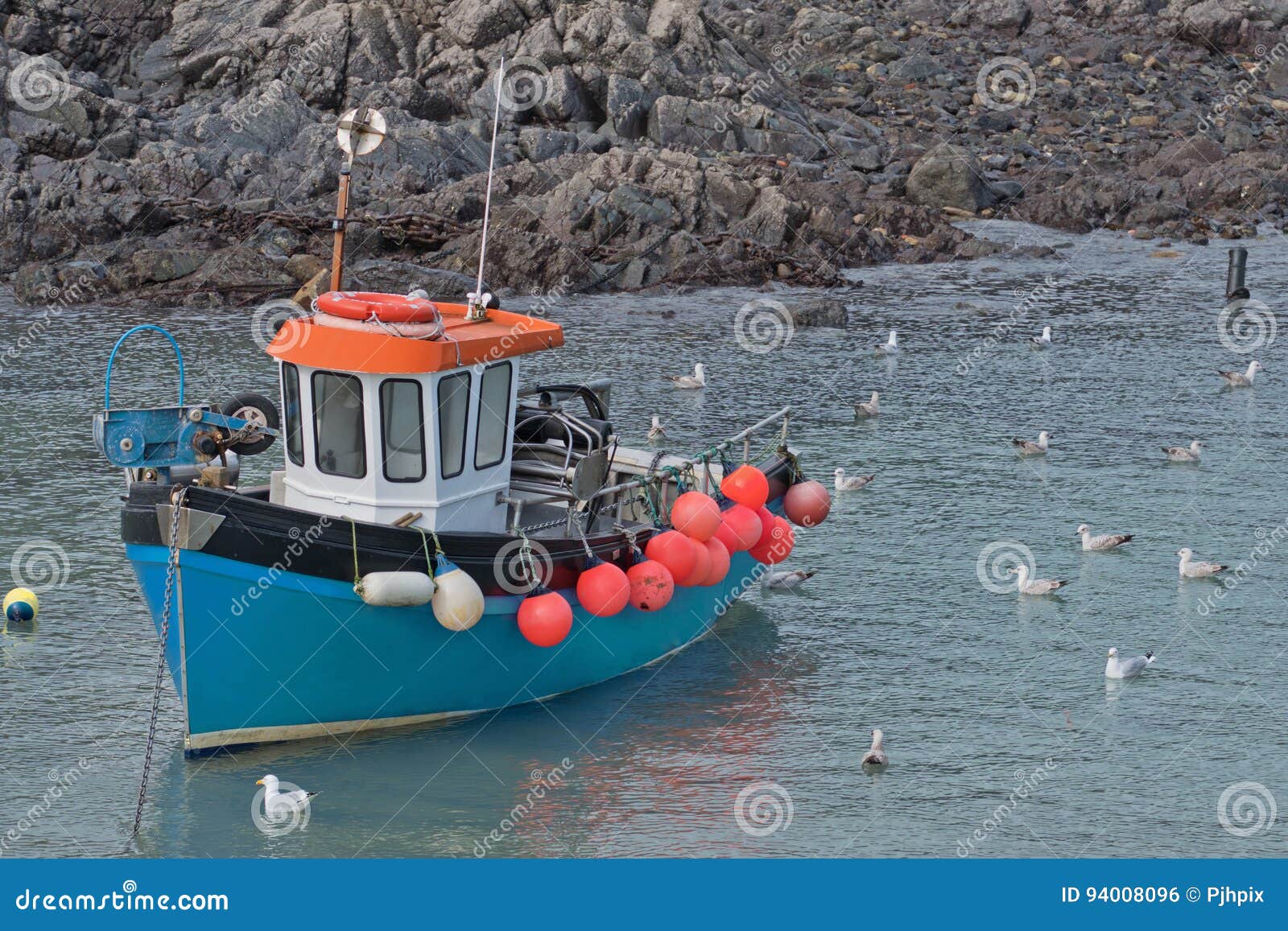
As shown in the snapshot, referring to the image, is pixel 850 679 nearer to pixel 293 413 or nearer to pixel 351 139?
pixel 293 413

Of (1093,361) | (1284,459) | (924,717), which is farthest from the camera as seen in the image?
(1093,361)

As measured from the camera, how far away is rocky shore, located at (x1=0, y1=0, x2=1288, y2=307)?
36.5 meters

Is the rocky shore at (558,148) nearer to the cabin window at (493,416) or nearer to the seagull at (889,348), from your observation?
the seagull at (889,348)

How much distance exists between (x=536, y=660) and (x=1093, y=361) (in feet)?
63.5

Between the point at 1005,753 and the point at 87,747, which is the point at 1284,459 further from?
the point at 87,747

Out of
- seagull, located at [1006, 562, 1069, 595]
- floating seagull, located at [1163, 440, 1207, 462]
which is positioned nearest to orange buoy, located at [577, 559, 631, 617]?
seagull, located at [1006, 562, 1069, 595]

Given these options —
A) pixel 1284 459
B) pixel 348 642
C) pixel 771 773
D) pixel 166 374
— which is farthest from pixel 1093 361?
pixel 348 642

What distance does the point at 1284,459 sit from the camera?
25.0m

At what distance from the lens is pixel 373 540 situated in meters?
13.2

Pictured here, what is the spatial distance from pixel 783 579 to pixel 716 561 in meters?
3.55

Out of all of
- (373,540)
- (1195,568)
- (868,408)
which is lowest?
(1195,568)

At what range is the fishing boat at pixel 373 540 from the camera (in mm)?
13000

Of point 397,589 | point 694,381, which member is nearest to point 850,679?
point 397,589

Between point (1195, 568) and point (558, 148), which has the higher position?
point (558, 148)
